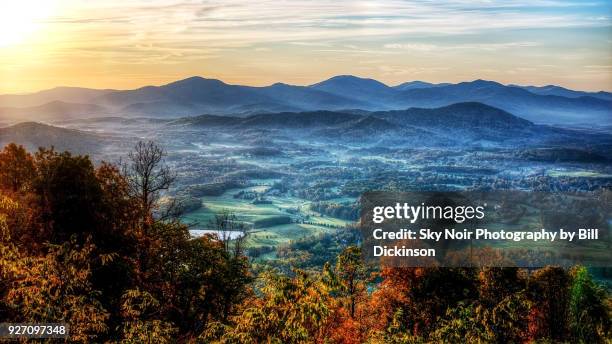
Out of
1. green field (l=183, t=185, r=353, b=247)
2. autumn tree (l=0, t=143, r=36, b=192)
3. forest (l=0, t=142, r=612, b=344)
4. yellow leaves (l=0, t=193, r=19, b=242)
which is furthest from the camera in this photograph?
green field (l=183, t=185, r=353, b=247)

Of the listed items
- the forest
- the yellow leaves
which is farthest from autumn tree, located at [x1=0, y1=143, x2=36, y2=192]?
the yellow leaves

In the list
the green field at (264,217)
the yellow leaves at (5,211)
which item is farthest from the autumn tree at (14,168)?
the green field at (264,217)

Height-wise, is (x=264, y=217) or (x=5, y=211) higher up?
(x=5, y=211)

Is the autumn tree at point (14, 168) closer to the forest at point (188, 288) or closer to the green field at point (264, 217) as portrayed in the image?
the forest at point (188, 288)

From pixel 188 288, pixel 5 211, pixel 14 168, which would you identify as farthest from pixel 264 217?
pixel 5 211

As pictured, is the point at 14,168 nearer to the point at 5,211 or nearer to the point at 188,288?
the point at 5,211

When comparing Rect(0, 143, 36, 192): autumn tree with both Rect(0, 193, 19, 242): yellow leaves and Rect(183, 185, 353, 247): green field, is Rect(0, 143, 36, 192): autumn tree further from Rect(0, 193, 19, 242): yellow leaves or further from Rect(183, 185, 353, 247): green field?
Rect(183, 185, 353, 247): green field

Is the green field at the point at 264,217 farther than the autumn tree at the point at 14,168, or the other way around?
the green field at the point at 264,217

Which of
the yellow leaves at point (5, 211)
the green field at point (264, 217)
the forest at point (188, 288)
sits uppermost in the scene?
the yellow leaves at point (5, 211)
